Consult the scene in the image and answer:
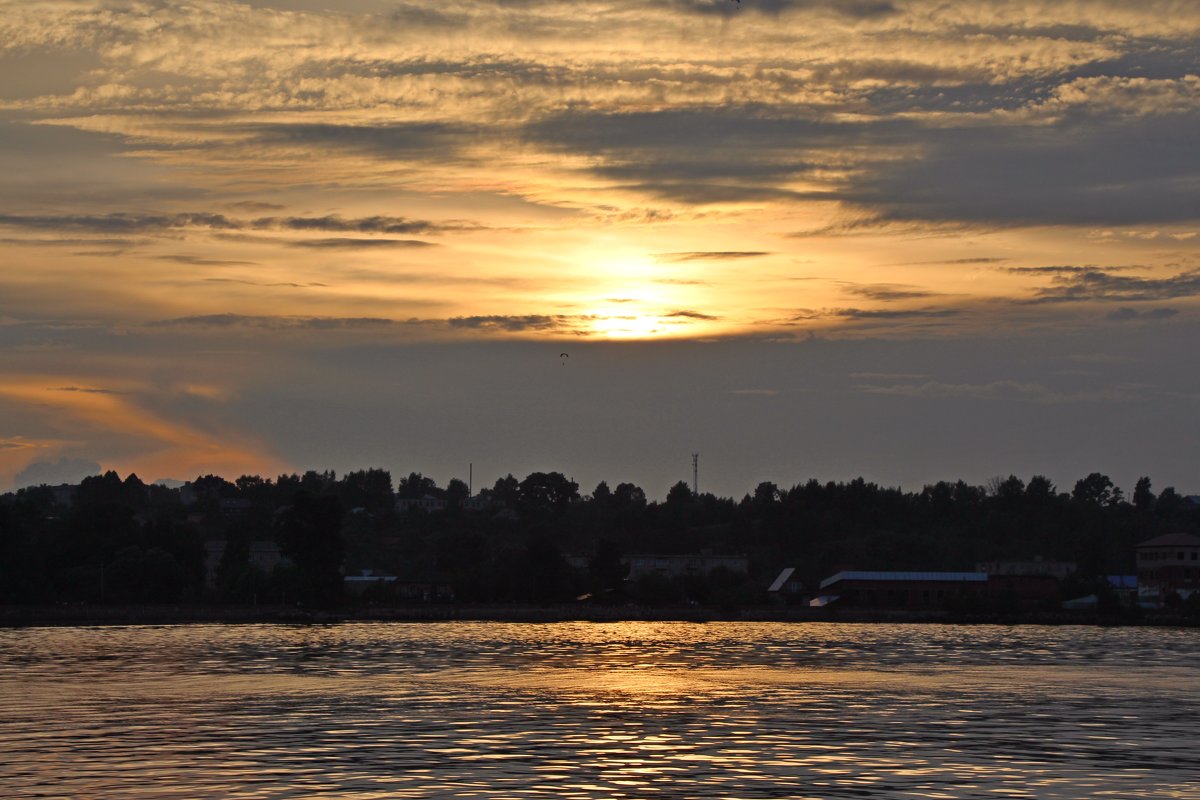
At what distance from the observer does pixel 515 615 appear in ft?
556

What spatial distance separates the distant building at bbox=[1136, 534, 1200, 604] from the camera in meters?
191

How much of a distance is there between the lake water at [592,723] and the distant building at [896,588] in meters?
86.4

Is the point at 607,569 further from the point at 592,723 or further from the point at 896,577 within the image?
the point at 592,723

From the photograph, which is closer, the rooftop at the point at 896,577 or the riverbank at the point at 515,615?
the riverbank at the point at 515,615

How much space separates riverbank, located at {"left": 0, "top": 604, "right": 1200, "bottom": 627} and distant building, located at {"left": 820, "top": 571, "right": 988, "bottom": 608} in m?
8.11

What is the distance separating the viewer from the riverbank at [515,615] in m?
154

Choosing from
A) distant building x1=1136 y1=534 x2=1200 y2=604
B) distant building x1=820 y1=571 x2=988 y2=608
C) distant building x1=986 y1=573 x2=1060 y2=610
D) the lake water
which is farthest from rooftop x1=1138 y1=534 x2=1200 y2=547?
the lake water

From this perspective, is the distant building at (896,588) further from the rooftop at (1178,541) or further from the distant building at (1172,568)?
the rooftop at (1178,541)

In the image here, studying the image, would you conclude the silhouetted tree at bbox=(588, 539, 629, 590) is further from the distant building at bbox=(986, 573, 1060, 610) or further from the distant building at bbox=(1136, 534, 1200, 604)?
the distant building at bbox=(1136, 534, 1200, 604)

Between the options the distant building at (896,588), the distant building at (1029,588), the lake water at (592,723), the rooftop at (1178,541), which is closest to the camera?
the lake water at (592,723)

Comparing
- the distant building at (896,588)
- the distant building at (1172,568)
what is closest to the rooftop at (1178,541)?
the distant building at (1172,568)

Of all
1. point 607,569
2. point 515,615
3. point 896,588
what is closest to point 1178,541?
point 896,588

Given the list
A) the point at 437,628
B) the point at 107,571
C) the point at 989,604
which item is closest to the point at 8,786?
the point at 437,628

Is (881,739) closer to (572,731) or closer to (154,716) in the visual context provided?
(572,731)
